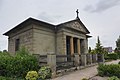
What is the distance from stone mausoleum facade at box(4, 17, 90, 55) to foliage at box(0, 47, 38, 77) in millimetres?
4338

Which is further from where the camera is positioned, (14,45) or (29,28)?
(14,45)

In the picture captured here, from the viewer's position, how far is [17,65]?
1048 cm

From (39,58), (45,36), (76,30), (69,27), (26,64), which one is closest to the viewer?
(26,64)

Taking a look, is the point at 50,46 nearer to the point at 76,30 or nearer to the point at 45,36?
the point at 45,36

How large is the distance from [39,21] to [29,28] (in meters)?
1.34

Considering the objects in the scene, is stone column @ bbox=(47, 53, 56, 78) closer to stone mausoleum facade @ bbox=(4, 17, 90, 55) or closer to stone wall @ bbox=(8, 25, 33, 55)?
stone mausoleum facade @ bbox=(4, 17, 90, 55)

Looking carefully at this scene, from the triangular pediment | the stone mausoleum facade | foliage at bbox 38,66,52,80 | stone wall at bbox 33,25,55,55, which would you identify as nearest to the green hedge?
foliage at bbox 38,66,52,80

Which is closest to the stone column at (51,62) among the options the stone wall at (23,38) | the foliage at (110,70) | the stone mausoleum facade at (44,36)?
the foliage at (110,70)

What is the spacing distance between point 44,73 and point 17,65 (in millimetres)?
2076

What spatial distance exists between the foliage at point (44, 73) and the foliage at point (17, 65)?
38.0 inches

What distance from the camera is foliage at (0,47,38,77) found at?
34.2 feet

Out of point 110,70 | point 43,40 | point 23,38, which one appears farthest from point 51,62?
point 23,38

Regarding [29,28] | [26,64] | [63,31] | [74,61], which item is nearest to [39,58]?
[26,64]

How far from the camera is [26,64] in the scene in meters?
10.6
